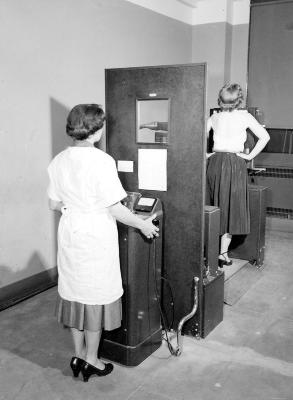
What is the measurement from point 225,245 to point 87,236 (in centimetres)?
225

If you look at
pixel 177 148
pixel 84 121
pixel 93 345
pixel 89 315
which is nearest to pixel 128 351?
pixel 93 345

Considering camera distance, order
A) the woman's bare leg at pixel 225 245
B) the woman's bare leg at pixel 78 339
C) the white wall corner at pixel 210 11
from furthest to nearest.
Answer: the white wall corner at pixel 210 11 → the woman's bare leg at pixel 225 245 → the woman's bare leg at pixel 78 339

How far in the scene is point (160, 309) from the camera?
292 centimetres

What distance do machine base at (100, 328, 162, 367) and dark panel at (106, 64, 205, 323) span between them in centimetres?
32

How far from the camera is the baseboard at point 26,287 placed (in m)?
3.54

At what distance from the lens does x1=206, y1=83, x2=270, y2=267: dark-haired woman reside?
12.7 feet

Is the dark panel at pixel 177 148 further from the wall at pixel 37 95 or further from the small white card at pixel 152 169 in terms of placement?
the wall at pixel 37 95

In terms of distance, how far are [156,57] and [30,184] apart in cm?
262

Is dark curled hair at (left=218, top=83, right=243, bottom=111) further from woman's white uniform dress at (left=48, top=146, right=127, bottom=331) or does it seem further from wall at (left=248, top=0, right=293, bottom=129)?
wall at (left=248, top=0, right=293, bottom=129)

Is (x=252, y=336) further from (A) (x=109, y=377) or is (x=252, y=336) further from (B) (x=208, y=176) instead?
(B) (x=208, y=176)

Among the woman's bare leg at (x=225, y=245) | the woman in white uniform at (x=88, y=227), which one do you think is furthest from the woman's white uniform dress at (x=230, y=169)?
the woman in white uniform at (x=88, y=227)

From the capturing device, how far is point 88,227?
231 cm

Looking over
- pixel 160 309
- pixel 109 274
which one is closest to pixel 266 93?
pixel 160 309

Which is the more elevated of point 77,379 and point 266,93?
point 266,93
